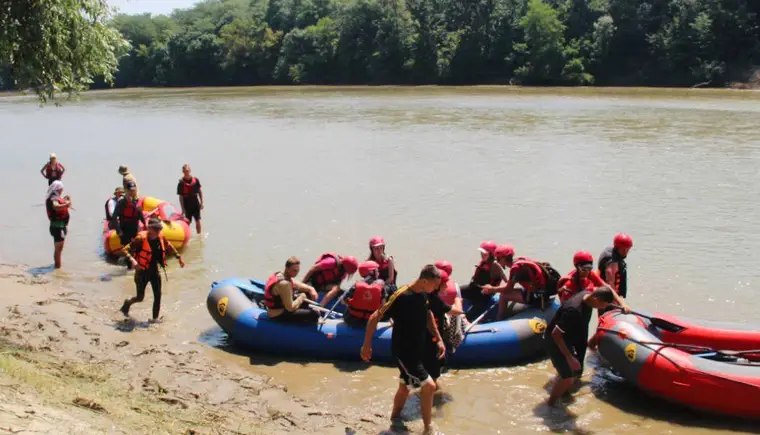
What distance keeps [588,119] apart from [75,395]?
29139mm

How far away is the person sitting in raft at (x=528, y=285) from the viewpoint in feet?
26.5

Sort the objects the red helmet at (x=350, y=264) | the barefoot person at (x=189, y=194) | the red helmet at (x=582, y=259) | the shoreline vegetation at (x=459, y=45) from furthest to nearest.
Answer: the shoreline vegetation at (x=459, y=45), the barefoot person at (x=189, y=194), the red helmet at (x=350, y=264), the red helmet at (x=582, y=259)

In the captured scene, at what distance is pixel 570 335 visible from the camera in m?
6.59

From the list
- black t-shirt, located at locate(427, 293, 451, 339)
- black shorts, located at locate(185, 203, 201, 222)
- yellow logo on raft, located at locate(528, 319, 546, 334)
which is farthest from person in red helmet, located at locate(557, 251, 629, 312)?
black shorts, located at locate(185, 203, 201, 222)

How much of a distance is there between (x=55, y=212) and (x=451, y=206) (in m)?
7.86

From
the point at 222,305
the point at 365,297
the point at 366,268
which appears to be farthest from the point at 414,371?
the point at 222,305

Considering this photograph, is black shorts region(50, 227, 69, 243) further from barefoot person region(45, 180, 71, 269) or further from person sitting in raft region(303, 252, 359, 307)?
person sitting in raft region(303, 252, 359, 307)

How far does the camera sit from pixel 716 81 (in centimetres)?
5109

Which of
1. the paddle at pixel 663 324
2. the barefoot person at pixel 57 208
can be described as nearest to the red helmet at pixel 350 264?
the paddle at pixel 663 324

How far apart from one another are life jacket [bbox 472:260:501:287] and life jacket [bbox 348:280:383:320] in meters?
1.39

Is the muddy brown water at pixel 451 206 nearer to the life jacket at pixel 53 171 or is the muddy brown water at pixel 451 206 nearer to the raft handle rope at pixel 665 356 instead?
the raft handle rope at pixel 665 356

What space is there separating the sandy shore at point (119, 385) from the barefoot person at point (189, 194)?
12.0 feet

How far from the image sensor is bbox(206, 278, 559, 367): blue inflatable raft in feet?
25.3

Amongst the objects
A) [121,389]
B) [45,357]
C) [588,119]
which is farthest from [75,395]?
[588,119]
